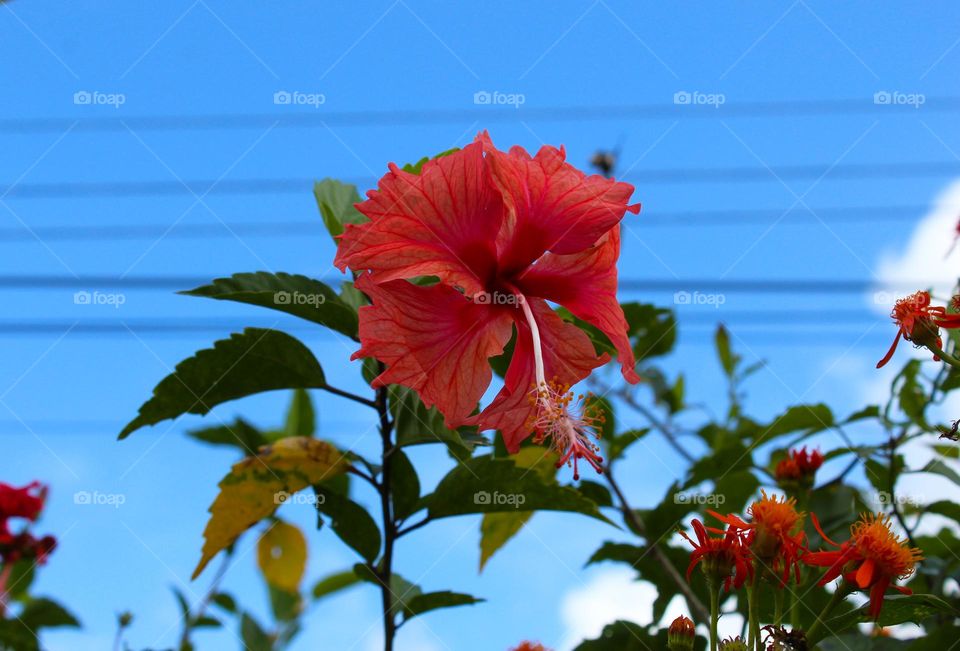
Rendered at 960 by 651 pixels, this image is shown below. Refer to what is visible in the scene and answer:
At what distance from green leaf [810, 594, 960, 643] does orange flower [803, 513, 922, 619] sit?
17 millimetres

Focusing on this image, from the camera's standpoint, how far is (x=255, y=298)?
1.47 m

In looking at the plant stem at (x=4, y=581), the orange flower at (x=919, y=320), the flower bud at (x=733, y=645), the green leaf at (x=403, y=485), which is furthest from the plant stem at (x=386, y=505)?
the plant stem at (x=4, y=581)

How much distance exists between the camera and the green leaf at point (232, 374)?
155 centimetres

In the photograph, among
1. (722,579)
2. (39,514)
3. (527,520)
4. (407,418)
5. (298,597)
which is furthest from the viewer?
(298,597)

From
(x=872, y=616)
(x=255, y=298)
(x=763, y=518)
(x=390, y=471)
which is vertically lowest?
(x=872, y=616)

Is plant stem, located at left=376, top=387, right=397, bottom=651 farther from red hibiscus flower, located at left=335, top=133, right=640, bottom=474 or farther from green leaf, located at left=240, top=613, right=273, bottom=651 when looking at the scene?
green leaf, located at left=240, top=613, right=273, bottom=651

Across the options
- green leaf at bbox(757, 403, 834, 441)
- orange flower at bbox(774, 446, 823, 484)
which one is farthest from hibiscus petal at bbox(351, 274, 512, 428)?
green leaf at bbox(757, 403, 834, 441)

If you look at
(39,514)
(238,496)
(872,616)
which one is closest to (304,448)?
(238,496)

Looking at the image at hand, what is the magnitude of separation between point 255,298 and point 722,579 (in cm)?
86

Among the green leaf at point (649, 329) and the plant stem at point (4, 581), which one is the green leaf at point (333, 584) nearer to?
the plant stem at point (4, 581)

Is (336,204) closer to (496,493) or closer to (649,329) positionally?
(496,493)

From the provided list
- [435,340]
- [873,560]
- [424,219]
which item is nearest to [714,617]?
[873,560]

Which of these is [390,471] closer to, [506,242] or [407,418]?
[407,418]

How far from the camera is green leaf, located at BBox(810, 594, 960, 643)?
3.84 feet
